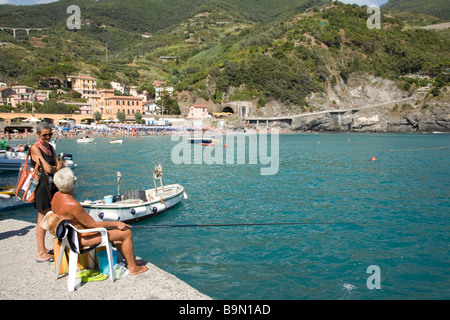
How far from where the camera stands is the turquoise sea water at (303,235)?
7332mm

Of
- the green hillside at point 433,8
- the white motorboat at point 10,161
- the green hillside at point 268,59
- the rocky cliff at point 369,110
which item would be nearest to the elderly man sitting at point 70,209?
the white motorboat at point 10,161

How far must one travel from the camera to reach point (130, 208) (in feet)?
36.9

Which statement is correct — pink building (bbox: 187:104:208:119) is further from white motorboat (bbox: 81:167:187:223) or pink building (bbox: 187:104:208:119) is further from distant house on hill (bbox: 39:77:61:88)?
white motorboat (bbox: 81:167:187:223)

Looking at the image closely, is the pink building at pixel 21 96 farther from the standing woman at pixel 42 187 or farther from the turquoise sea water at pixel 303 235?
the standing woman at pixel 42 187

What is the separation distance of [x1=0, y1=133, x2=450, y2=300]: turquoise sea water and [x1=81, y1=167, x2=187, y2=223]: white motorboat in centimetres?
39

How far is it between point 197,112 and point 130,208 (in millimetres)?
69295

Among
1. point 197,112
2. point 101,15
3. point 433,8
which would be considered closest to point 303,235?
point 197,112

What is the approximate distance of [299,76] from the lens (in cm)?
8912

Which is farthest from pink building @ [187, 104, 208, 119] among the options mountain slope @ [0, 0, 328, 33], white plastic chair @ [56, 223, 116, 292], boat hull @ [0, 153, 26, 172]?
mountain slope @ [0, 0, 328, 33]

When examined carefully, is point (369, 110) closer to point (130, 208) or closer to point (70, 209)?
point (130, 208)

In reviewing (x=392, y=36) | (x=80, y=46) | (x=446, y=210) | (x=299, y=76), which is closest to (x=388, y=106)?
(x=299, y=76)

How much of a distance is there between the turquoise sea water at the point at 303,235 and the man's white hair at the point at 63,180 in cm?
220
